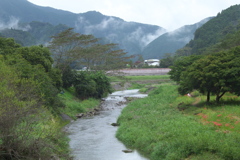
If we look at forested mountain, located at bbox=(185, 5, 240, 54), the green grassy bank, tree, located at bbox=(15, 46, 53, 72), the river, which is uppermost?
forested mountain, located at bbox=(185, 5, 240, 54)

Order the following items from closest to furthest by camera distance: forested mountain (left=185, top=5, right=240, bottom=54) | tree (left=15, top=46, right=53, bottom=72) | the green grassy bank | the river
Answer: the green grassy bank < the river < tree (left=15, top=46, right=53, bottom=72) < forested mountain (left=185, top=5, right=240, bottom=54)

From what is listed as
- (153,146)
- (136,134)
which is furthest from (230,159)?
(136,134)

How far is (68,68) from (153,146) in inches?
1487

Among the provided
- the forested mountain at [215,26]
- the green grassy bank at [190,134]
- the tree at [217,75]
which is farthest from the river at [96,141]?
the forested mountain at [215,26]

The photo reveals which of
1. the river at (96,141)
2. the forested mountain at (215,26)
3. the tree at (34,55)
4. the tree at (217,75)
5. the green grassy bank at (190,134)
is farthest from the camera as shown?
the forested mountain at (215,26)

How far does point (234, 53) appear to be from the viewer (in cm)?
3300

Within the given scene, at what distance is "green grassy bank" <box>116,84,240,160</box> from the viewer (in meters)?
17.7

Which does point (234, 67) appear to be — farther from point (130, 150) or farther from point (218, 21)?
point (218, 21)

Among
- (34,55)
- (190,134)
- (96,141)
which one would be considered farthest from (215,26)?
(190,134)

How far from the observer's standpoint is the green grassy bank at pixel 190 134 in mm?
17672

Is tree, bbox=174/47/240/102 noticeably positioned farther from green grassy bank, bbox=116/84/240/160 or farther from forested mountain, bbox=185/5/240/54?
forested mountain, bbox=185/5/240/54

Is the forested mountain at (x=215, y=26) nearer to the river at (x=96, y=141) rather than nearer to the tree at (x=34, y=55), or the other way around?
the tree at (x=34, y=55)

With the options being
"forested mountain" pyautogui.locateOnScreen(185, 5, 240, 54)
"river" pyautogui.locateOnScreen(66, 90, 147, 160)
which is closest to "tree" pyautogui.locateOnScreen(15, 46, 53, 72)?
"river" pyautogui.locateOnScreen(66, 90, 147, 160)

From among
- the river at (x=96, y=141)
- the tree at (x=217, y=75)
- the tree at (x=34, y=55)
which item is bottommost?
the river at (x=96, y=141)
